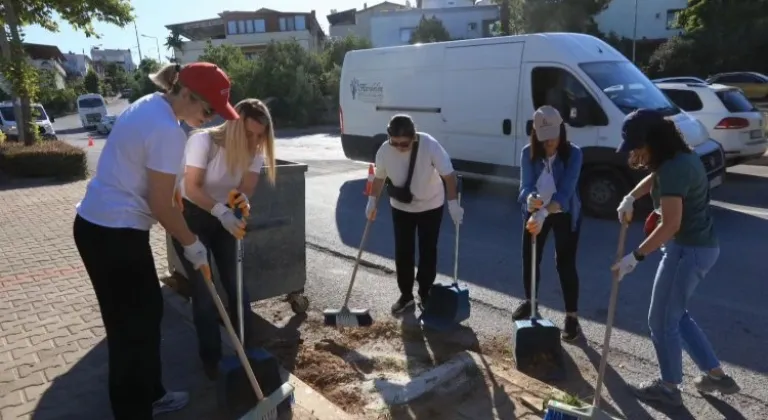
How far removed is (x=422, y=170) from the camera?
454cm

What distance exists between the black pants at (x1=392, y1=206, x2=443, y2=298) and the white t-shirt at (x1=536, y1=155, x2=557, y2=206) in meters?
0.84

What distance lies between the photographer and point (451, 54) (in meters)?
9.66

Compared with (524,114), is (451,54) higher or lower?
higher

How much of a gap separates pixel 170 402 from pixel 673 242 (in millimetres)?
2997

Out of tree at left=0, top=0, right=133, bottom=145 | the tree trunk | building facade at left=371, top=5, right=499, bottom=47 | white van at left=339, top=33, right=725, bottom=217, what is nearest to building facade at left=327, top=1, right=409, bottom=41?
building facade at left=371, top=5, right=499, bottom=47

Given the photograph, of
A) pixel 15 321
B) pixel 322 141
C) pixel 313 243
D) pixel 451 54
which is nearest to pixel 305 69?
pixel 322 141

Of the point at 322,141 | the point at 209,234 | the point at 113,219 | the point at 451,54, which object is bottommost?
the point at 322,141

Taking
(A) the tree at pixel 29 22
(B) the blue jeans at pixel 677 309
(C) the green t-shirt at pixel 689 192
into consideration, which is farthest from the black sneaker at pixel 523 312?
(A) the tree at pixel 29 22

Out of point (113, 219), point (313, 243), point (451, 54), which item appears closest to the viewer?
point (113, 219)

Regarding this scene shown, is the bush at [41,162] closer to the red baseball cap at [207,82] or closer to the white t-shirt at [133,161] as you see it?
the white t-shirt at [133,161]

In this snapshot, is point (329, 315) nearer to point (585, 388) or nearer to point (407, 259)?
point (407, 259)

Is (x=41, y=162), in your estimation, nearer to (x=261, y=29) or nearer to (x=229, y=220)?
(x=229, y=220)

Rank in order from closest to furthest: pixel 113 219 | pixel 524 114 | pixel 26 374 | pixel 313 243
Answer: pixel 113 219 → pixel 26 374 → pixel 313 243 → pixel 524 114

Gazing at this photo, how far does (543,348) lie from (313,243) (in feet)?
13.3
